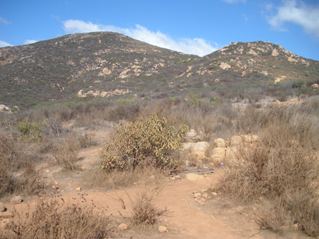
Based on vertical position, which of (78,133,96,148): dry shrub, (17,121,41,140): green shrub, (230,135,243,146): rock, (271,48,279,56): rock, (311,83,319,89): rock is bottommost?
(78,133,96,148): dry shrub

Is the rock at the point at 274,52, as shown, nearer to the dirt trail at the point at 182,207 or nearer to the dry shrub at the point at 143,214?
the dirt trail at the point at 182,207

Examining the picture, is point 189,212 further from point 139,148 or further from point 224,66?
point 224,66

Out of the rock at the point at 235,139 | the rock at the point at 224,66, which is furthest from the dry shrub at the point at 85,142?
the rock at the point at 224,66

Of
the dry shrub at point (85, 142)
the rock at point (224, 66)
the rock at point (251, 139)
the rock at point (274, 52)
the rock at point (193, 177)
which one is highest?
the rock at point (274, 52)

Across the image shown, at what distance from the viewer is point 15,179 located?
6.01m

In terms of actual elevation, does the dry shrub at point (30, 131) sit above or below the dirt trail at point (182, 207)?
above

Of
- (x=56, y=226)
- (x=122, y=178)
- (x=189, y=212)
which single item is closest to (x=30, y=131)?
(x=122, y=178)

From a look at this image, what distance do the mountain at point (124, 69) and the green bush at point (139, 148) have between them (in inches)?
636

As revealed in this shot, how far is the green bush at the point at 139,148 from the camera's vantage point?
6.59 meters

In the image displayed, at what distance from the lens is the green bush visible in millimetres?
6590

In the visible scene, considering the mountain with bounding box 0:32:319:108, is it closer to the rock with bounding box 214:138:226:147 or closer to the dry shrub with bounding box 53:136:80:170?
the dry shrub with bounding box 53:136:80:170

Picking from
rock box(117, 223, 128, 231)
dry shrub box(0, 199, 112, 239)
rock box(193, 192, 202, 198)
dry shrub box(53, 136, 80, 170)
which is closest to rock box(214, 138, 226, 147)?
rock box(193, 192, 202, 198)

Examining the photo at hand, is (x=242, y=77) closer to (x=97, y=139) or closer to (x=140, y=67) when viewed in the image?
(x=140, y=67)

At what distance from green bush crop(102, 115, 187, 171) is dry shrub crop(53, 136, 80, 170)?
39.3 inches
